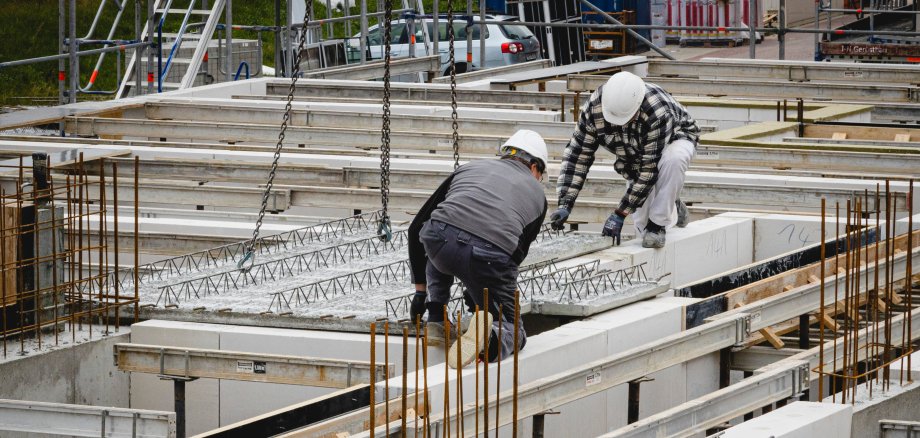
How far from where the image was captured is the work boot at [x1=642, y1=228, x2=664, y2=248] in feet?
31.5

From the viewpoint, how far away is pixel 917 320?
8766 mm

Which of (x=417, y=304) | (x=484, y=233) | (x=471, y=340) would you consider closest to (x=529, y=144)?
(x=484, y=233)

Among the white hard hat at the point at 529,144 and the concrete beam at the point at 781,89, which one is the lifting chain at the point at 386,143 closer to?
the white hard hat at the point at 529,144

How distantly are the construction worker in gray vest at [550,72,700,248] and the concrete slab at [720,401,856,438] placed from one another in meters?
2.38

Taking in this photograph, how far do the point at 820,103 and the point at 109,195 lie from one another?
829cm

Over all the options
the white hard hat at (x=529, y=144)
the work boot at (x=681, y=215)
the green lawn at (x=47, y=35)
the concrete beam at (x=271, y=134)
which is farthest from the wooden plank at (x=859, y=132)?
the green lawn at (x=47, y=35)

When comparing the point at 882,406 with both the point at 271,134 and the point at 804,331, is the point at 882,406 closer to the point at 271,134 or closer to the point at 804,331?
the point at 804,331

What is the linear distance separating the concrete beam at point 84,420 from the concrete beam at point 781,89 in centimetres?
1196

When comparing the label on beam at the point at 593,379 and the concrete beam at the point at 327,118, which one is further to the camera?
the concrete beam at the point at 327,118

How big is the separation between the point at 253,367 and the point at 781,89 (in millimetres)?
11651

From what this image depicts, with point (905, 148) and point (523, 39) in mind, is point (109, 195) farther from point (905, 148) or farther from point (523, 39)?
point (523, 39)

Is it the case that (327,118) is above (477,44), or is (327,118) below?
below

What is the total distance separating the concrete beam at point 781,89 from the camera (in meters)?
17.3

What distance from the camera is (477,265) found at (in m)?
7.19
